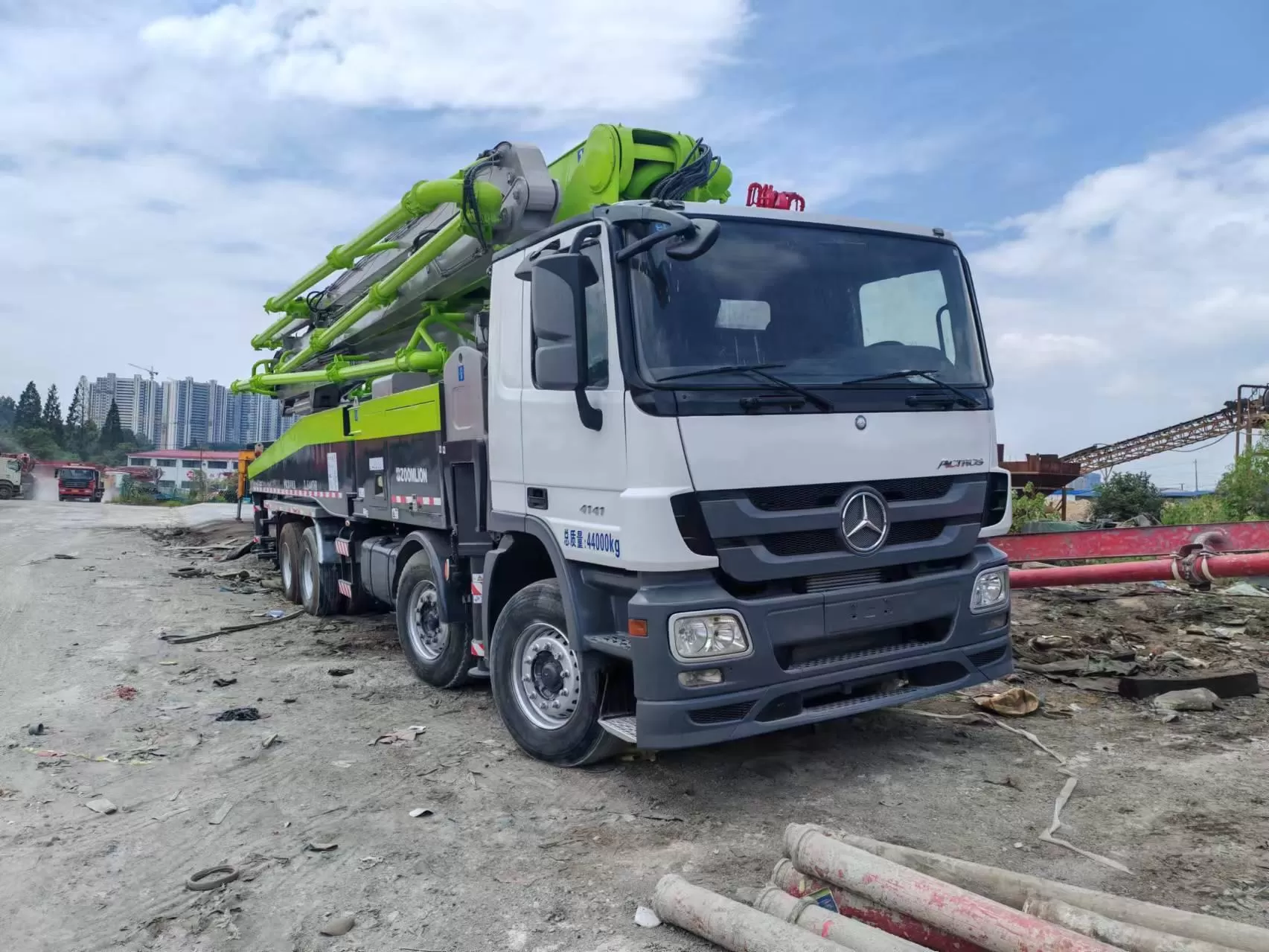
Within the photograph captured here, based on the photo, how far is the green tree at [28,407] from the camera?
99938 millimetres

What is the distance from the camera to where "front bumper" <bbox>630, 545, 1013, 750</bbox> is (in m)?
4.13

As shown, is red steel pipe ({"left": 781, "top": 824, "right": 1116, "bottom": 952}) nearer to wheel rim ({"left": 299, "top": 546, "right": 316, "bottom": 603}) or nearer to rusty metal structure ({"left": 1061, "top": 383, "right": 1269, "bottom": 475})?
wheel rim ({"left": 299, "top": 546, "right": 316, "bottom": 603})

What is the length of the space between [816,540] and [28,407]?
382 feet

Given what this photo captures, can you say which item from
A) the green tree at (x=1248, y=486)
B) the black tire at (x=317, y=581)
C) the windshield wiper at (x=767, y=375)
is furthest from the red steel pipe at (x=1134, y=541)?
the green tree at (x=1248, y=486)

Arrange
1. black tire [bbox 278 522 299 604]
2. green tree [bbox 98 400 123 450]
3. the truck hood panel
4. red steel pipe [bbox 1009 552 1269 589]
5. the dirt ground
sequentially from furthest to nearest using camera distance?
green tree [bbox 98 400 123 450] → black tire [bbox 278 522 299 604] → red steel pipe [bbox 1009 552 1269 589] → the truck hood panel → the dirt ground

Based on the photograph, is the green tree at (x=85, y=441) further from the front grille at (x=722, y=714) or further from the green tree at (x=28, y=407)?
the front grille at (x=722, y=714)

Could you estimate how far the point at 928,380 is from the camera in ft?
15.8

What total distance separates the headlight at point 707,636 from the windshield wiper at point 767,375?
41.0 inches

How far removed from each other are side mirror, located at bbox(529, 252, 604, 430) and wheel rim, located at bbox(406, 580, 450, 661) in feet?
8.62

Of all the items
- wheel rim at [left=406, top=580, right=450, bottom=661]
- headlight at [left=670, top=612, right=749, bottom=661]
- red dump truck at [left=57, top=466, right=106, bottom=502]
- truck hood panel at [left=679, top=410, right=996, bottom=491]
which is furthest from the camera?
red dump truck at [left=57, top=466, right=106, bottom=502]

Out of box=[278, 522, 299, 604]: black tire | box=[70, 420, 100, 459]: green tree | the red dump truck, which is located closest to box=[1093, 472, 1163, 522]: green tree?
box=[278, 522, 299, 604]: black tire

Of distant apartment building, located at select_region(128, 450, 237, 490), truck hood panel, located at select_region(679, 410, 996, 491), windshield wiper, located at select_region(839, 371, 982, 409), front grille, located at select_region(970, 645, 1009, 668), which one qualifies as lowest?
front grille, located at select_region(970, 645, 1009, 668)

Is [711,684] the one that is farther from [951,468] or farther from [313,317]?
[313,317]

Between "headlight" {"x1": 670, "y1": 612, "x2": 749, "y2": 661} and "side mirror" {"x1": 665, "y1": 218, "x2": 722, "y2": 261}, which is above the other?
"side mirror" {"x1": 665, "y1": 218, "x2": 722, "y2": 261}
